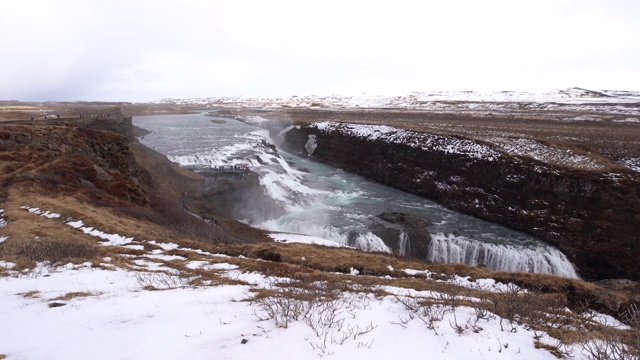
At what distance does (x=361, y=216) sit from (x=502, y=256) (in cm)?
996

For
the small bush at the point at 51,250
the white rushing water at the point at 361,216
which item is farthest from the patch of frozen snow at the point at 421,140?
the small bush at the point at 51,250

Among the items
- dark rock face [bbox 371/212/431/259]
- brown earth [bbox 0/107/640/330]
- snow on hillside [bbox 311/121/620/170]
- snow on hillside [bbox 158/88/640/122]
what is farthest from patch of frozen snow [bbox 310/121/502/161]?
snow on hillside [bbox 158/88/640/122]

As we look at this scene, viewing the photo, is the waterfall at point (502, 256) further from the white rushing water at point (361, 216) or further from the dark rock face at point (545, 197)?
the dark rock face at point (545, 197)

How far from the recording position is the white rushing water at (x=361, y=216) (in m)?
20.5

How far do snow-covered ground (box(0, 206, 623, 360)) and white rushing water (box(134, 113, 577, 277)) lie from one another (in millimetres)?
13459

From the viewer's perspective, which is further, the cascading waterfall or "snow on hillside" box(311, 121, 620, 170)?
"snow on hillside" box(311, 121, 620, 170)

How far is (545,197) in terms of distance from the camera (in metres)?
25.1

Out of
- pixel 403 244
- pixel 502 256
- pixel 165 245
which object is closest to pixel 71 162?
pixel 165 245

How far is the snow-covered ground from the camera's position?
14.0ft

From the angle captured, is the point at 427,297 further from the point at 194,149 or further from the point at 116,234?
the point at 194,149

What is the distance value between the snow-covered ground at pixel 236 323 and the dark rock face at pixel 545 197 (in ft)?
55.8

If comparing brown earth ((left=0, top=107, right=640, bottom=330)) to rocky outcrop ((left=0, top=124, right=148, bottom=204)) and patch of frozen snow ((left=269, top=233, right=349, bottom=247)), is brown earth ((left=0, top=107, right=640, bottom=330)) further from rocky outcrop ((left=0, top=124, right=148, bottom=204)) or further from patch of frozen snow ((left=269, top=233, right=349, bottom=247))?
patch of frozen snow ((left=269, top=233, right=349, bottom=247))

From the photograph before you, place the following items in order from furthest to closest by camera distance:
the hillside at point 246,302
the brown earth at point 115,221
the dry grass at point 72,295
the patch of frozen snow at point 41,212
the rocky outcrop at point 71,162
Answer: the rocky outcrop at point 71,162, the patch of frozen snow at point 41,212, the brown earth at point 115,221, the dry grass at point 72,295, the hillside at point 246,302

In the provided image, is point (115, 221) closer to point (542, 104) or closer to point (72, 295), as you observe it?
point (72, 295)
